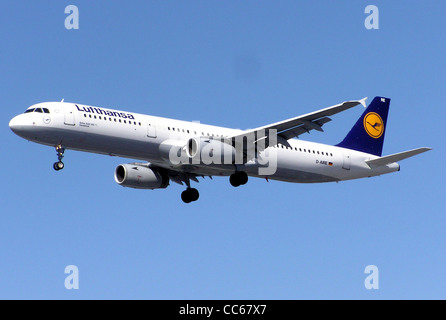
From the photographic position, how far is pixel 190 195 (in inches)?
1829

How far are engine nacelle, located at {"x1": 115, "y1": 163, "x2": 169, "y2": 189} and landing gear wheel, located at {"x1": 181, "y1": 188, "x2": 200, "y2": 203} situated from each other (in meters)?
1.57

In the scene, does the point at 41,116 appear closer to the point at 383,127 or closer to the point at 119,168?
the point at 119,168

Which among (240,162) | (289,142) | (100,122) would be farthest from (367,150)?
(100,122)

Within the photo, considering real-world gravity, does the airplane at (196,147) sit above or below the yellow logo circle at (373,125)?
below

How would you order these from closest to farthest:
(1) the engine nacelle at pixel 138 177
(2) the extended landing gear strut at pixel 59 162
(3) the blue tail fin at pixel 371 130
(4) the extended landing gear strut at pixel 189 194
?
(2) the extended landing gear strut at pixel 59 162 → (1) the engine nacelle at pixel 138 177 → (4) the extended landing gear strut at pixel 189 194 → (3) the blue tail fin at pixel 371 130

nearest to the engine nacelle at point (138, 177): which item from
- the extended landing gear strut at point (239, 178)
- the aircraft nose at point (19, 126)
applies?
the extended landing gear strut at point (239, 178)

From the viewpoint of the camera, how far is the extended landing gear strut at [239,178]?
42844mm

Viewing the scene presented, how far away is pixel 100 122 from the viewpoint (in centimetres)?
3984

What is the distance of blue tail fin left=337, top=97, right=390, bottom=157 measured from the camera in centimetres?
4903

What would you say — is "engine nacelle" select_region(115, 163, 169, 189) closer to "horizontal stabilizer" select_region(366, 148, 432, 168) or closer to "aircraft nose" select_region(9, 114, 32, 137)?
"aircraft nose" select_region(9, 114, 32, 137)

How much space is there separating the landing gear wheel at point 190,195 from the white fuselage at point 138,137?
5.84ft

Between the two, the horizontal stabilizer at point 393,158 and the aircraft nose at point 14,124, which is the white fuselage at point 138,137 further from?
the horizontal stabilizer at point 393,158

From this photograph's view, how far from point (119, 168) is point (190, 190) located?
413 centimetres
